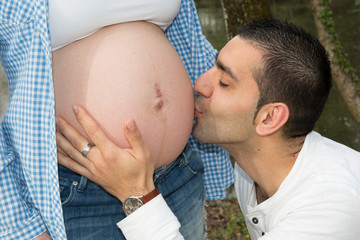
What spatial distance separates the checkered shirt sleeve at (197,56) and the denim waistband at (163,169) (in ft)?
1.06

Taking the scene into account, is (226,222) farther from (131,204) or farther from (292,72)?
(131,204)

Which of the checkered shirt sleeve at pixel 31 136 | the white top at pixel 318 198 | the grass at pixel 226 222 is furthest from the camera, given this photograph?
the grass at pixel 226 222

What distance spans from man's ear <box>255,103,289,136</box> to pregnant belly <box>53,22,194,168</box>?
45cm

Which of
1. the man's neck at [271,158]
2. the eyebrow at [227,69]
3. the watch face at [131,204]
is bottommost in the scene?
the man's neck at [271,158]

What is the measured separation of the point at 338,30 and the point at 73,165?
9862 millimetres

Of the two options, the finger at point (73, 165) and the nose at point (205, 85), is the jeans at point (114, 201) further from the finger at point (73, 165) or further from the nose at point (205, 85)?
the nose at point (205, 85)

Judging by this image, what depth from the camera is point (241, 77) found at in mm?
1969

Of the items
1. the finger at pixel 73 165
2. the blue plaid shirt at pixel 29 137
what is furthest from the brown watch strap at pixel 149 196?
the blue plaid shirt at pixel 29 137

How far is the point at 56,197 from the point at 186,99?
0.72 m

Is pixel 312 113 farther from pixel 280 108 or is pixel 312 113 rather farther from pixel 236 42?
pixel 236 42

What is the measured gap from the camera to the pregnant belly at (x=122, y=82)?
5.14 ft

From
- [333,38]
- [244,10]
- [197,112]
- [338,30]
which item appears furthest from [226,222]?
[338,30]

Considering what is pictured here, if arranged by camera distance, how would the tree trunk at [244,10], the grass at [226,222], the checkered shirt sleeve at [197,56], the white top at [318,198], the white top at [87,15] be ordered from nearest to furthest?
the white top at [87,15]
the white top at [318,198]
the checkered shirt sleeve at [197,56]
the tree trunk at [244,10]
the grass at [226,222]

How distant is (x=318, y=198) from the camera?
5.98 ft
